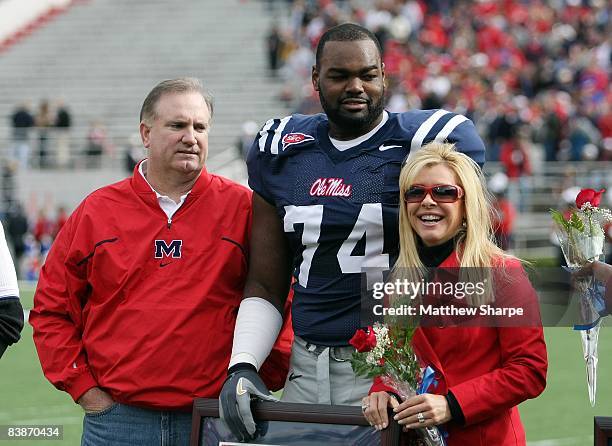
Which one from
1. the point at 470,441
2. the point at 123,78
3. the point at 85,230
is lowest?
the point at 470,441

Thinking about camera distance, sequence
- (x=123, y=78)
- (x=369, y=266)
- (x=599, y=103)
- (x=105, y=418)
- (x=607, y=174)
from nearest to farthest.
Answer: (x=369, y=266)
(x=105, y=418)
(x=607, y=174)
(x=599, y=103)
(x=123, y=78)

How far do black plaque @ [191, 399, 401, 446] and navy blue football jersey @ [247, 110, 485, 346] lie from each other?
1.17ft

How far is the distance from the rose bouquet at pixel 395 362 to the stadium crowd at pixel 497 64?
520 inches

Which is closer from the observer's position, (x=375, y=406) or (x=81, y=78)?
(x=375, y=406)

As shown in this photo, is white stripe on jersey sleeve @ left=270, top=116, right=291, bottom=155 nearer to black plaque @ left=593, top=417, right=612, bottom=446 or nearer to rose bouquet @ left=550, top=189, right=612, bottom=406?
rose bouquet @ left=550, top=189, right=612, bottom=406

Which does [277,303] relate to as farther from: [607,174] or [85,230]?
[607,174]

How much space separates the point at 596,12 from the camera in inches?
819

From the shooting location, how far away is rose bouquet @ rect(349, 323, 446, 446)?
120 inches

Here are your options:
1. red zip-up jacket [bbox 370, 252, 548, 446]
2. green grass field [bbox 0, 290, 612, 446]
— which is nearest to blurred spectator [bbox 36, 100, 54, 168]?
green grass field [bbox 0, 290, 612, 446]

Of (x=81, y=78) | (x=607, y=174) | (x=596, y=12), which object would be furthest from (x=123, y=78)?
(x=607, y=174)

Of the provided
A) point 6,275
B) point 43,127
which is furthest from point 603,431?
point 43,127

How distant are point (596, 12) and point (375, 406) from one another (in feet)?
61.4

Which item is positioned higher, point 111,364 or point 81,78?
point 81,78

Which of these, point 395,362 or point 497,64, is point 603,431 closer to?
point 395,362
